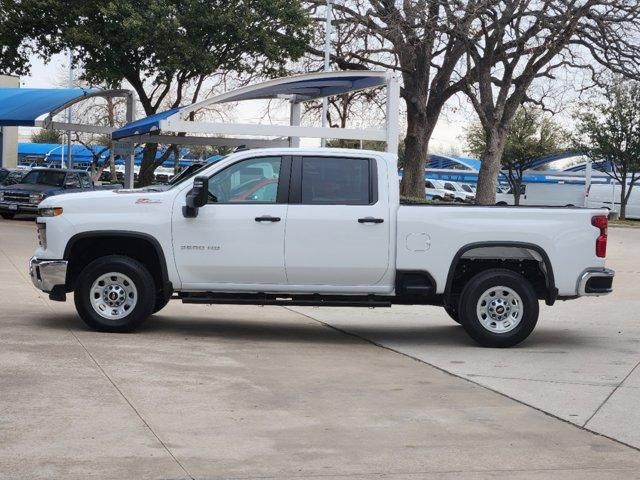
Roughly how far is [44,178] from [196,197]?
22780 mm

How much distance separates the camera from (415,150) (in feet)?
132

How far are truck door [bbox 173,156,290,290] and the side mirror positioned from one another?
9 cm

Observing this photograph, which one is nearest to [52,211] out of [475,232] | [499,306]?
[475,232]

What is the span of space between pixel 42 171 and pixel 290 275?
76.2ft

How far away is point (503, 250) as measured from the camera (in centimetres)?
1150

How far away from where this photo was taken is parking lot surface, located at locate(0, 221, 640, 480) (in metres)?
6.64

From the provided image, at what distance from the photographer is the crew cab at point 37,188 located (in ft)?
105

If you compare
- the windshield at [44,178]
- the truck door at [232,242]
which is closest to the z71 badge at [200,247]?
A: the truck door at [232,242]

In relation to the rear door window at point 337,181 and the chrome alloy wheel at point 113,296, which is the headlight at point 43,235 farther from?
the rear door window at point 337,181

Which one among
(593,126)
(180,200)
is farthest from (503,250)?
(593,126)

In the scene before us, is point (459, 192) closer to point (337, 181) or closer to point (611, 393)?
point (337, 181)

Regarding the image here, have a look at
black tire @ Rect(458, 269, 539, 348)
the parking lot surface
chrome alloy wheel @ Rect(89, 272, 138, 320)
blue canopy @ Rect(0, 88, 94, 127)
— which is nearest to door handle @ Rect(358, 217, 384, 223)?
black tire @ Rect(458, 269, 539, 348)

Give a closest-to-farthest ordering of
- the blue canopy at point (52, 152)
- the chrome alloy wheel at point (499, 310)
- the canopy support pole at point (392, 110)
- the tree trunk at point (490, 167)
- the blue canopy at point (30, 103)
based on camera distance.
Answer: the chrome alloy wheel at point (499, 310) < the canopy support pole at point (392, 110) < the blue canopy at point (30, 103) < the tree trunk at point (490, 167) < the blue canopy at point (52, 152)

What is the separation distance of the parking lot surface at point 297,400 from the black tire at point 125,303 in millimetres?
184
